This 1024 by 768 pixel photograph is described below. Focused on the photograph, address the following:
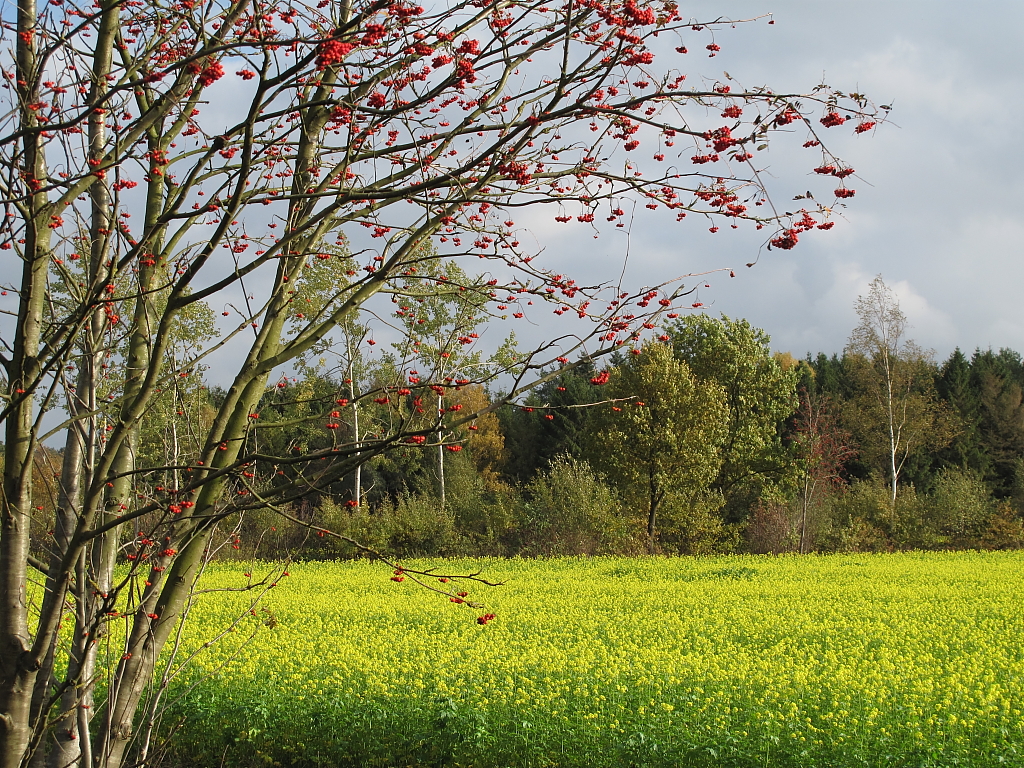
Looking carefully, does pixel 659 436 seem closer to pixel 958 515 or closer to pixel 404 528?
pixel 404 528

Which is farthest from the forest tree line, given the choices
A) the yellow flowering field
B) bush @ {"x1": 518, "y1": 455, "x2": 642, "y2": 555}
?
the yellow flowering field

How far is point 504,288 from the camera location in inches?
124

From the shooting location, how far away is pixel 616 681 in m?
8.16

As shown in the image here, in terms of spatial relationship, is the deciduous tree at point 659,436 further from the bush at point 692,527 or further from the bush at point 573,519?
the bush at point 573,519

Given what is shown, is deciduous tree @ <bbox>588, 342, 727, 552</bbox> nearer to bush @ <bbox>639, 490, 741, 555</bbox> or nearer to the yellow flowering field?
bush @ <bbox>639, 490, 741, 555</bbox>

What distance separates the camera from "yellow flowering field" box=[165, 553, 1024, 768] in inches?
250

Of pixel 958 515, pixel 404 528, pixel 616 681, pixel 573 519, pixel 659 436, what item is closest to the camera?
pixel 616 681

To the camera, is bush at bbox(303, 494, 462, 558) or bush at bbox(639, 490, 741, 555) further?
bush at bbox(639, 490, 741, 555)

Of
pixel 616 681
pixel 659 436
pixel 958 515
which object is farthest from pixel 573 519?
pixel 616 681

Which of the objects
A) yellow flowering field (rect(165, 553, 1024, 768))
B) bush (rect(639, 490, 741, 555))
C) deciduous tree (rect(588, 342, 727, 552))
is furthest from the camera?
bush (rect(639, 490, 741, 555))

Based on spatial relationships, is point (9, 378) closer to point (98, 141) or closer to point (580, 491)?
point (98, 141)

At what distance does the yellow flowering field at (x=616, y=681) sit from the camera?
20.8ft

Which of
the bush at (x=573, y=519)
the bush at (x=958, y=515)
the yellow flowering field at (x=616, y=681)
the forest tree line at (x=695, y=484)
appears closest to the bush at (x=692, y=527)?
the forest tree line at (x=695, y=484)

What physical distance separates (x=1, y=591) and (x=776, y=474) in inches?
1259
